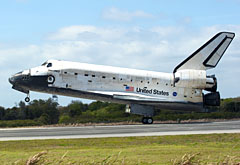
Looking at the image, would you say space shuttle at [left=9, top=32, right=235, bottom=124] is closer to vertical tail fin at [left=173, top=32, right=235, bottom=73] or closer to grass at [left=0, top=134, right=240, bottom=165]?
vertical tail fin at [left=173, top=32, right=235, bottom=73]

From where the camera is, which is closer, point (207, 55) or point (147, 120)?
point (147, 120)

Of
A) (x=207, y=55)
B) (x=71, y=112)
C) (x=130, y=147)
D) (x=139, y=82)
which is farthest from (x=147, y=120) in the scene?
(x=71, y=112)

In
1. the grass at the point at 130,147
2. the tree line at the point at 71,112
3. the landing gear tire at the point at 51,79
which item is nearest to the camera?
the grass at the point at 130,147

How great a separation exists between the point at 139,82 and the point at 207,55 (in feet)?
19.6

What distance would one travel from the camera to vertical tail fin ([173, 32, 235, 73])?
33.6 m

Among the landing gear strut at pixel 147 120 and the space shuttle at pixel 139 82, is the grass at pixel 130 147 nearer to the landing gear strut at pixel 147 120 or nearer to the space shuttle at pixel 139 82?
the space shuttle at pixel 139 82

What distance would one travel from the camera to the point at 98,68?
31.4 metres

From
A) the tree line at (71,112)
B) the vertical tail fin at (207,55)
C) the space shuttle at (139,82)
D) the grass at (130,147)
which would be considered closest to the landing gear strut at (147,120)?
the space shuttle at (139,82)

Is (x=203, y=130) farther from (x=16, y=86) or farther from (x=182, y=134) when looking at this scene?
(x=16, y=86)

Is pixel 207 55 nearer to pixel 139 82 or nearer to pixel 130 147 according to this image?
pixel 139 82

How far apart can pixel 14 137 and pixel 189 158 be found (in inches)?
656

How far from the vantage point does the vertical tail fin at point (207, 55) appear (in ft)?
110

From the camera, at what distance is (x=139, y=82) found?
32281 millimetres

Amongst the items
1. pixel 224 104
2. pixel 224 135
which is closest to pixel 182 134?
pixel 224 135
